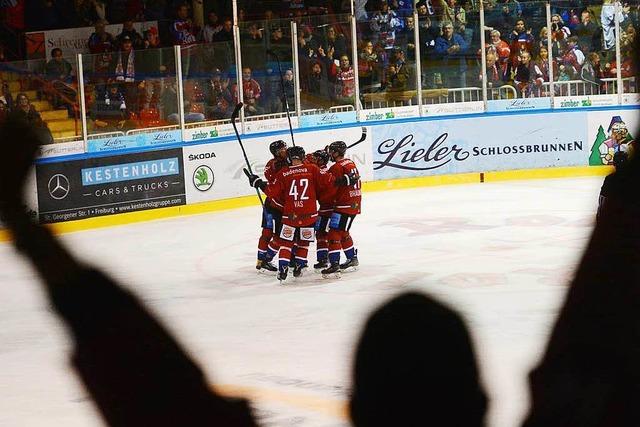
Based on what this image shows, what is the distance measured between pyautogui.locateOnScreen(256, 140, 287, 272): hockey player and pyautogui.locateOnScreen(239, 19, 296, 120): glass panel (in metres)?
4.75

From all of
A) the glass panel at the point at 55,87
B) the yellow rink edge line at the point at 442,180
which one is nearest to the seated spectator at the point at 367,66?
the yellow rink edge line at the point at 442,180

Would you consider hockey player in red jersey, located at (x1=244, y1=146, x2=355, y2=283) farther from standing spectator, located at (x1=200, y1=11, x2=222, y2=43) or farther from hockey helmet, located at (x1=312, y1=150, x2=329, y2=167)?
standing spectator, located at (x1=200, y1=11, x2=222, y2=43)

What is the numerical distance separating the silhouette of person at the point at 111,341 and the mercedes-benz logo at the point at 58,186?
12.2 m

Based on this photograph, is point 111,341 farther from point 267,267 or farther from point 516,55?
point 516,55

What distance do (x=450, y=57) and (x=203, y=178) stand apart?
4.00 m

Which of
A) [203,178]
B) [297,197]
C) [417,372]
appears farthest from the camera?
[203,178]

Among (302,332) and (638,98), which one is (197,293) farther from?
(638,98)

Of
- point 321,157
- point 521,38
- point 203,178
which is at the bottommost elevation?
point 203,178

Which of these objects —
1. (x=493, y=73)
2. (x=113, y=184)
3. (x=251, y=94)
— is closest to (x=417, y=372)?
(x=113, y=184)

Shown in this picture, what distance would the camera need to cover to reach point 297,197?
9836 millimetres

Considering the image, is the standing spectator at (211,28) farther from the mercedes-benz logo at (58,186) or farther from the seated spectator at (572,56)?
the seated spectator at (572,56)

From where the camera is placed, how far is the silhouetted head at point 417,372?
0.90 metres

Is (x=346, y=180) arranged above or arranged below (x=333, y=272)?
above

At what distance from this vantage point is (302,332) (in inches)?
309
